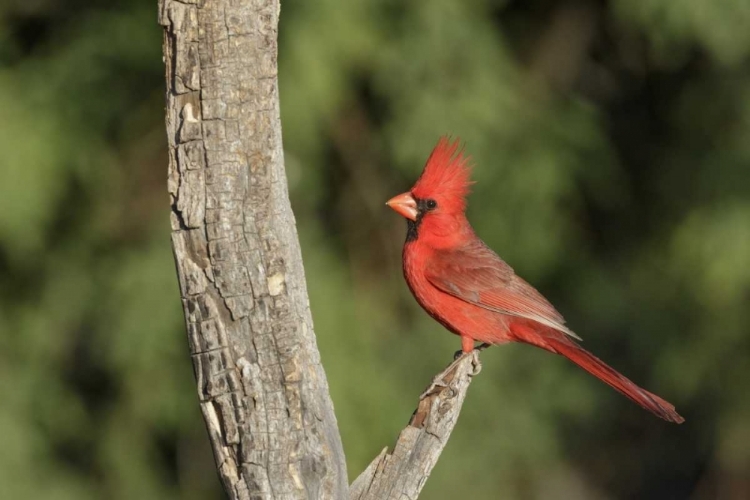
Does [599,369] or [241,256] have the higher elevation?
[241,256]

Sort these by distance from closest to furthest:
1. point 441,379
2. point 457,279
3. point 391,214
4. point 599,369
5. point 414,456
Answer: point 414,456 → point 441,379 → point 599,369 → point 457,279 → point 391,214

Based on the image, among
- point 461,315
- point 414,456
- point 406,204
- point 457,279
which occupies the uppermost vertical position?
point 406,204

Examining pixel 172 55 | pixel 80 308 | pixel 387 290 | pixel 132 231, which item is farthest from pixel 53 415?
pixel 172 55

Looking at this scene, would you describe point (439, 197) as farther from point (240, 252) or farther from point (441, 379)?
point (240, 252)

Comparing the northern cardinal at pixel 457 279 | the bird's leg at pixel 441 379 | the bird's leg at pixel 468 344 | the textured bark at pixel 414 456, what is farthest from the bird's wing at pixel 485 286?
the textured bark at pixel 414 456

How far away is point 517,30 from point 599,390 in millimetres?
1806

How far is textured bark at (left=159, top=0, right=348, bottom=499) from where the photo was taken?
212 cm

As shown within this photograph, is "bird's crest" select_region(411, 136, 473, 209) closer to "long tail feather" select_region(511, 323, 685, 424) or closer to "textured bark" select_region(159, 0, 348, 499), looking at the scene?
"long tail feather" select_region(511, 323, 685, 424)

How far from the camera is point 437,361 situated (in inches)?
195

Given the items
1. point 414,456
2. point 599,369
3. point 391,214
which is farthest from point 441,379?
point 391,214

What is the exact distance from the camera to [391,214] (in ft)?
16.9

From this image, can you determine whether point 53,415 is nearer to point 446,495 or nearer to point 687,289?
point 446,495

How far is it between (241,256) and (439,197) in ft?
4.16

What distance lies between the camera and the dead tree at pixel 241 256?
2.12m
